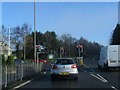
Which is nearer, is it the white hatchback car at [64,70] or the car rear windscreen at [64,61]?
the white hatchback car at [64,70]

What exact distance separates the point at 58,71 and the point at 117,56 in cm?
1042

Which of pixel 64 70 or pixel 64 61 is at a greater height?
pixel 64 61

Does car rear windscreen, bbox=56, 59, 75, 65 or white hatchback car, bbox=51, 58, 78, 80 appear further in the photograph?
car rear windscreen, bbox=56, 59, 75, 65

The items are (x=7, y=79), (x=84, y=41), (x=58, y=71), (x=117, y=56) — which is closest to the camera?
(x=7, y=79)

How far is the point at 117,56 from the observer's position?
2348 cm

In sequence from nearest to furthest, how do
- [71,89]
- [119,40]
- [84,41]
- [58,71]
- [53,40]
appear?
[71,89]
[58,71]
[119,40]
[53,40]
[84,41]

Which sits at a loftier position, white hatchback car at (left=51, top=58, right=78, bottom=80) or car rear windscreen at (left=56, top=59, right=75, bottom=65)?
car rear windscreen at (left=56, top=59, right=75, bottom=65)

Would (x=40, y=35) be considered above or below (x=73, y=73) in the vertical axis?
above

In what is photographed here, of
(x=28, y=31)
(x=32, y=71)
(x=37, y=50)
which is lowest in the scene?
(x=32, y=71)

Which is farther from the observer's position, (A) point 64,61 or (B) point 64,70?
(A) point 64,61

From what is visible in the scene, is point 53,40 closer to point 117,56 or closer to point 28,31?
point 28,31

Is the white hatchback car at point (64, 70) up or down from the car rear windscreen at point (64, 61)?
down

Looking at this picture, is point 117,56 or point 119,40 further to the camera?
point 119,40

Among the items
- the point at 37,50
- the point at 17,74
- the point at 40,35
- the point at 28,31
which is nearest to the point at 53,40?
the point at 40,35
